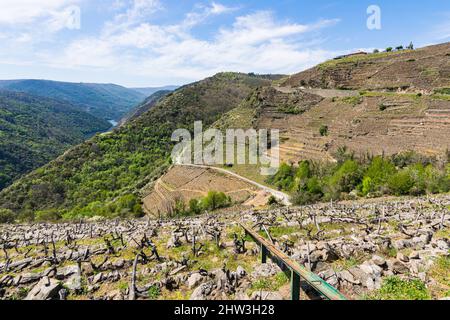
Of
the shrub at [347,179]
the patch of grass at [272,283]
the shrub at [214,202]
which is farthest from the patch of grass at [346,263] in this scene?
the shrub at [214,202]

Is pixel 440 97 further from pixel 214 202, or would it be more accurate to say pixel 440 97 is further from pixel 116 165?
pixel 116 165

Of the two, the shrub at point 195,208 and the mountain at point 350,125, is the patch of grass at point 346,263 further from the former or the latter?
the shrub at point 195,208

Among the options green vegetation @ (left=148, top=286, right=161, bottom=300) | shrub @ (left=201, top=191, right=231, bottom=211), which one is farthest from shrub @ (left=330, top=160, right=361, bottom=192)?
green vegetation @ (left=148, top=286, right=161, bottom=300)

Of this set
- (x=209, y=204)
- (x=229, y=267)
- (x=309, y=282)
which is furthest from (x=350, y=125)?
(x=309, y=282)

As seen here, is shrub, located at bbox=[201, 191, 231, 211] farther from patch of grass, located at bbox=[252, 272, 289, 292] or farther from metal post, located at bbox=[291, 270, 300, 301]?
metal post, located at bbox=[291, 270, 300, 301]

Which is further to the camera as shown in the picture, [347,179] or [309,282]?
[347,179]
